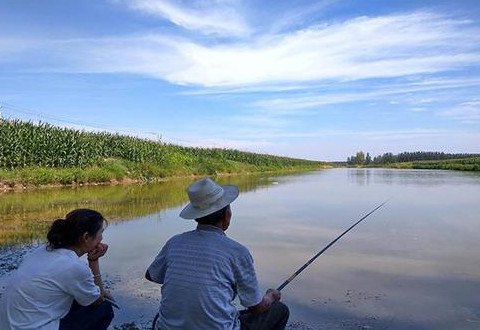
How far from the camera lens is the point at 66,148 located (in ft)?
94.1

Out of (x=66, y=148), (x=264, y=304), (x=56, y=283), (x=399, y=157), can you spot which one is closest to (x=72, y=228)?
(x=56, y=283)

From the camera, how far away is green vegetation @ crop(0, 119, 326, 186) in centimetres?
2464

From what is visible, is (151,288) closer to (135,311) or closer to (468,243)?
(135,311)

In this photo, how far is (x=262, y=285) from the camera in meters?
6.56

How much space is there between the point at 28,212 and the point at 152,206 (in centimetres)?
381

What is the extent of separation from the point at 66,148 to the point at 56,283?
27.3m

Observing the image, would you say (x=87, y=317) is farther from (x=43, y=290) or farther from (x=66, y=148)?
(x=66, y=148)

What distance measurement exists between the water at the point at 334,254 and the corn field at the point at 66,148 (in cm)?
902

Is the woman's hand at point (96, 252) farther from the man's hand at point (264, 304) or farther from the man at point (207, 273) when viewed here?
the man's hand at point (264, 304)

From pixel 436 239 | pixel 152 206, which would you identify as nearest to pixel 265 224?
pixel 436 239

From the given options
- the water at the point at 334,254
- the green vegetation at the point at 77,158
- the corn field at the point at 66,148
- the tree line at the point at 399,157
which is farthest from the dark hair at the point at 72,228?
the tree line at the point at 399,157

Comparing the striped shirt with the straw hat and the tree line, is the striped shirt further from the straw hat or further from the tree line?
the tree line

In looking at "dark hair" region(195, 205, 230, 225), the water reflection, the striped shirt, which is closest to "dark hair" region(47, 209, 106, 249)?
the striped shirt

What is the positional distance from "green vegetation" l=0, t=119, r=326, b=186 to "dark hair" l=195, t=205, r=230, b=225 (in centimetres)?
2114
